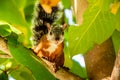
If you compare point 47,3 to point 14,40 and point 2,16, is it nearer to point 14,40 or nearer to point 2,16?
point 14,40

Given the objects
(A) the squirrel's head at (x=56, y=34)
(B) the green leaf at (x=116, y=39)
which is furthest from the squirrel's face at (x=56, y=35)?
(B) the green leaf at (x=116, y=39)

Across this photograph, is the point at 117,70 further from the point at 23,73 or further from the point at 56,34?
the point at 23,73

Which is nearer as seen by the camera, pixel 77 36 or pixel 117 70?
pixel 117 70

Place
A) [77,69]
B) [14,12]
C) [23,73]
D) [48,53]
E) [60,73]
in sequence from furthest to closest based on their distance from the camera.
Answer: [14,12]
[77,69]
[23,73]
[48,53]
[60,73]

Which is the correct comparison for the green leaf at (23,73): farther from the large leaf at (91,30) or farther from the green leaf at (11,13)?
the green leaf at (11,13)

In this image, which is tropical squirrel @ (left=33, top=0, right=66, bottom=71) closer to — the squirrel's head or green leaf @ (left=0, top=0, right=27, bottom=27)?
the squirrel's head

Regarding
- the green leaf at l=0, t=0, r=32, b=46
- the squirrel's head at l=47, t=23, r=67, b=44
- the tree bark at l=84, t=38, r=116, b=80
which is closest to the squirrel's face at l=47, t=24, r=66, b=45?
the squirrel's head at l=47, t=23, r=67, b=44

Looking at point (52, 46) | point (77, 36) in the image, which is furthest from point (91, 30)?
point (52, 46)
